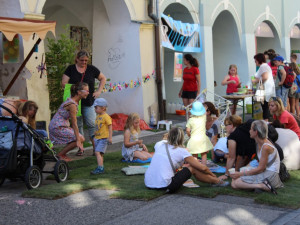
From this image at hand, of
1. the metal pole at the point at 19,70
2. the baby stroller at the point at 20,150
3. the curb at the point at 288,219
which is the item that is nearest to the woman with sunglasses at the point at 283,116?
the curb at the point at 288,219

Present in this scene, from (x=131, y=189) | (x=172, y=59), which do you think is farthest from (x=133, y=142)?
(x=172, y=59)

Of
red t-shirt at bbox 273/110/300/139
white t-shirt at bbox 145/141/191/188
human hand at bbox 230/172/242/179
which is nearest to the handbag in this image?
red t-shirt at bbox 273/110/300/139

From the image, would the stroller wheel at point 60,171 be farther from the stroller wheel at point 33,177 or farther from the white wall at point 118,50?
the white wall at point 118,50

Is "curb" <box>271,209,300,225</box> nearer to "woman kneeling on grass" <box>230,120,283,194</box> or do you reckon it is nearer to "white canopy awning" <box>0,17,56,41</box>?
"woman kneeling on grass" <box>230,120,283,194</box>

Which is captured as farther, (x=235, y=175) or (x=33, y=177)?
(x=235, y=175)

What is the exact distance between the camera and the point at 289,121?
8656mm

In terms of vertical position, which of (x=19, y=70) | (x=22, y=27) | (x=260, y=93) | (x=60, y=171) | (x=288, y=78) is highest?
(x=22, y=27)

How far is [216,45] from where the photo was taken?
18.8 metres

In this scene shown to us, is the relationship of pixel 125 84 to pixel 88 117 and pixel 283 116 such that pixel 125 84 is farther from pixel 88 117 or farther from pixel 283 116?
pixel 283 116

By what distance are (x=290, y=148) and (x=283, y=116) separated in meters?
0.79

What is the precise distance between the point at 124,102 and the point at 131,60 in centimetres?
109

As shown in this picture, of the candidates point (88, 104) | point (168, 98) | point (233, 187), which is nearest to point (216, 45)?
point (168, 98)

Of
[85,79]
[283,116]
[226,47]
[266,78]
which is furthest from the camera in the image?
[226,47]

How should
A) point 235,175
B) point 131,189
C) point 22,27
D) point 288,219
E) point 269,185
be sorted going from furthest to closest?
point 22,27, point 235,175, point 131,189, point 269,185, point 288,219
